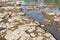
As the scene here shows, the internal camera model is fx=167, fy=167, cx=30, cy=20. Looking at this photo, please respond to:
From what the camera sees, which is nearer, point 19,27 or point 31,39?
point 31,39

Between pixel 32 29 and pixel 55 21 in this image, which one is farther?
pixel 55 21

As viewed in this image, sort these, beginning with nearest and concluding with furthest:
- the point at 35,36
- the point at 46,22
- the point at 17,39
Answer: the point at 17,39 → the point at 35,36 → the point at 46,22

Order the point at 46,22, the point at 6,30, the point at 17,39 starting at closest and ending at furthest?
1. the point at 17,39
2. the point at 6,30
3. the point at 46,22

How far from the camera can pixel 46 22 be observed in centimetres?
2541

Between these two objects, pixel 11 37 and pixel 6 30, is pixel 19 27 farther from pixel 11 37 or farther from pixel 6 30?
pixel 11 37

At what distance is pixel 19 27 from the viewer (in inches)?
832

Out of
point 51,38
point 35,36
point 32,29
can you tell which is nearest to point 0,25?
point 32,29

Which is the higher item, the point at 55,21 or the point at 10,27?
the point at 10,27

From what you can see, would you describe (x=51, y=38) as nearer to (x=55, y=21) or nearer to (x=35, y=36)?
(x=35, y=36)

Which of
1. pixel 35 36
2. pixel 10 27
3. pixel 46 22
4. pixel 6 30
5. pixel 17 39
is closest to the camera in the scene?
pixel 17 39

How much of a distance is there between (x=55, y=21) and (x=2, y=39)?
447 inches

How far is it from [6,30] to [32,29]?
3.12 m

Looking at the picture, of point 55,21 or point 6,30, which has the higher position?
point 6,30

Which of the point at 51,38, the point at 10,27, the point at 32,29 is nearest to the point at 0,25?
the point at 10,27
